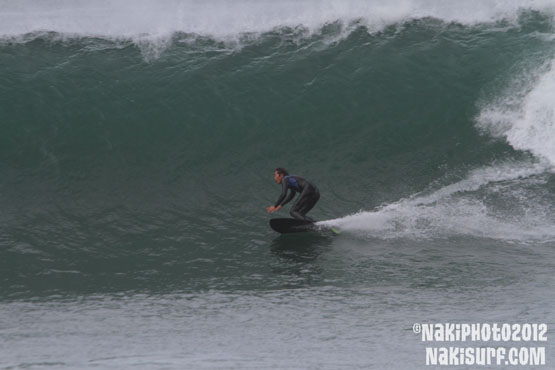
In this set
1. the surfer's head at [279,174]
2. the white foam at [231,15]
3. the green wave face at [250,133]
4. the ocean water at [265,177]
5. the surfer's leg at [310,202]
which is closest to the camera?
the ocean water at [265,177]

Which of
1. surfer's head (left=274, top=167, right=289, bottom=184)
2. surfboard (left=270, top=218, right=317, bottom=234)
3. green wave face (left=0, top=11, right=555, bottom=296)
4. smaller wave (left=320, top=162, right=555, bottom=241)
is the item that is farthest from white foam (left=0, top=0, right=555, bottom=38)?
surfboard (left=270, top=218, right=317, bottom=234)

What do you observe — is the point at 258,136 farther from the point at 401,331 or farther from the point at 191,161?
the point at 401,331

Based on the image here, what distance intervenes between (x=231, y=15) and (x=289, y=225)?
8.36 metres

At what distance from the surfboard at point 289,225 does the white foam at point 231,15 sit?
24.7 ft

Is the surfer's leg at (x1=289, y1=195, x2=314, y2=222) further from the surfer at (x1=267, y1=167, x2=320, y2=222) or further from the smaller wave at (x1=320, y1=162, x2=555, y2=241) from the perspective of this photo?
the smaller wave at (x1=320, y1=162, x2=555, y2=241)

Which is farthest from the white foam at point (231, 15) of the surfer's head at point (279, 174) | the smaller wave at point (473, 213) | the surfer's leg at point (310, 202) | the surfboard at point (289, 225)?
the surfboard at point (289, 225)

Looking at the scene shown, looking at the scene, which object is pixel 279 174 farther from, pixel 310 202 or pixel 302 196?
pixel 310 202

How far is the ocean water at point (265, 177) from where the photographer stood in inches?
312

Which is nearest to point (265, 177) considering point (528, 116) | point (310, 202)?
point (310, 202)

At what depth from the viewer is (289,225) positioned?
1115cm

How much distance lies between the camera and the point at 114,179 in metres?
12.7

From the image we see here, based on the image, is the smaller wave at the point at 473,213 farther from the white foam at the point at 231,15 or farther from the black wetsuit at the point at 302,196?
the white foam at the point at 231,15


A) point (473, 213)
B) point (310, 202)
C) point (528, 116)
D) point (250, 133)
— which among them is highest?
point (528, 116)

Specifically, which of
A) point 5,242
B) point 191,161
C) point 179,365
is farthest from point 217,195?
point 179,365
